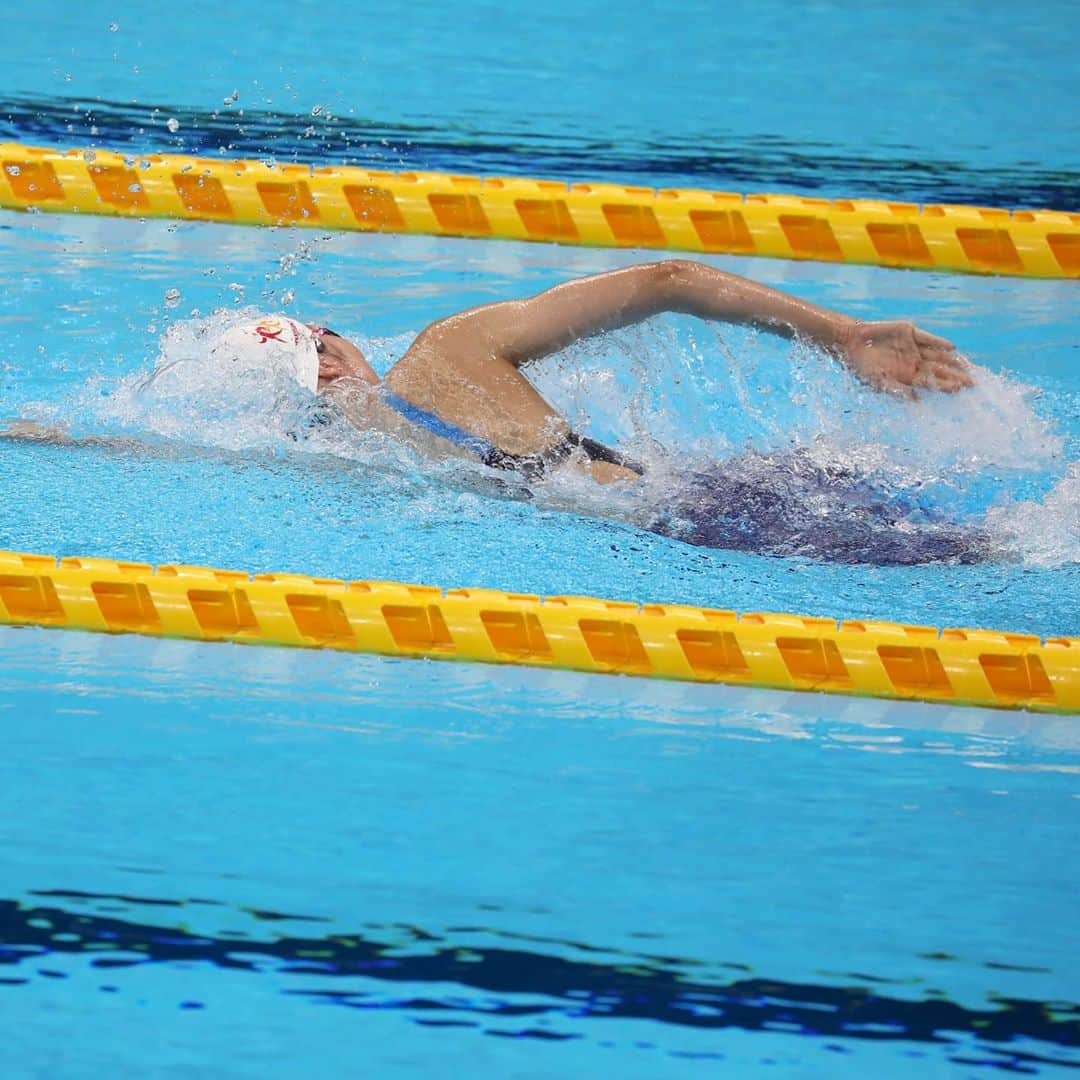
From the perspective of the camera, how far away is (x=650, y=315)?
3.53 meters

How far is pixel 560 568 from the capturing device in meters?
3.43

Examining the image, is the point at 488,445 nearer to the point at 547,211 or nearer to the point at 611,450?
the point at 611,450

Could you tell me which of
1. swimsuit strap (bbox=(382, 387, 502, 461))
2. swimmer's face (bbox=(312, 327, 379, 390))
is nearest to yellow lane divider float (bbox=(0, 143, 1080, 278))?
swimmer's face (bbox=(312, 327, 379, 390))

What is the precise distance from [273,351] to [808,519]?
3.99 ft

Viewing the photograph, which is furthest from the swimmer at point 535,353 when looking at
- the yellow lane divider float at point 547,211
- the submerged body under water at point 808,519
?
the yellow lane divider float at point 547,211

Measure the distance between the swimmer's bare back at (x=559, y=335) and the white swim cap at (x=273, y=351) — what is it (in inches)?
8.1

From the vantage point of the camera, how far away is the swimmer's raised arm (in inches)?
132

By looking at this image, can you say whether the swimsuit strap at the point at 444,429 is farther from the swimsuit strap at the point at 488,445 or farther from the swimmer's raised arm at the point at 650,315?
the swimmer's raised arm at the point at 650,315

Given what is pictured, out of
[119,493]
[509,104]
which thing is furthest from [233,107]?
[119,493]

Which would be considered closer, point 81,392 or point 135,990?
point 135,990

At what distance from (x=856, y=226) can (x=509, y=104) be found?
168 centimetres

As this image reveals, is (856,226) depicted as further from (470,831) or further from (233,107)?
(470,831)

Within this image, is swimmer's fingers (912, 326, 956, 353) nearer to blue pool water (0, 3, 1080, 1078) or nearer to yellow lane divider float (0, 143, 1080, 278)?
blue pool water (0, 3, 1080, 1078)

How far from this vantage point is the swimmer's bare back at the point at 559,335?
3.43 metres
